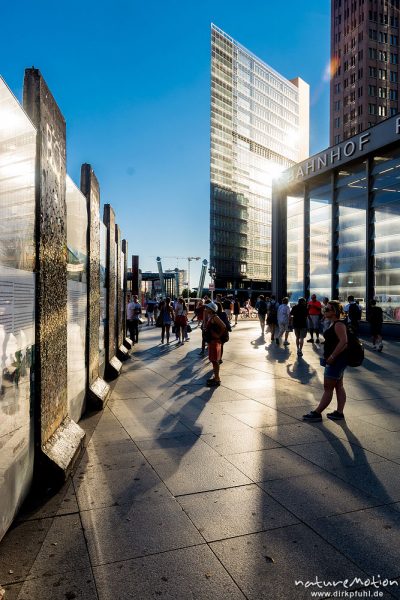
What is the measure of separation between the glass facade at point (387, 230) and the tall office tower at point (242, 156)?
84978 mm

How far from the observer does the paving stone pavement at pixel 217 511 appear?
8.26 feet

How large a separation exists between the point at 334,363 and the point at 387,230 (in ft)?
51.5

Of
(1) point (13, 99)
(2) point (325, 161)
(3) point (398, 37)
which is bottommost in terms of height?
(1) point (13, 99)

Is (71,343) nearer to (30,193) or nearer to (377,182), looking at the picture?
(30,193)

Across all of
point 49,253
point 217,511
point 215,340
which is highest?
point 49,253

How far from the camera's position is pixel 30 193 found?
353cm

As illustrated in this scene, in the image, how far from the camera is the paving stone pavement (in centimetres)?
252

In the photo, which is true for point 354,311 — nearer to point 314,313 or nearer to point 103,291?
point 314,313

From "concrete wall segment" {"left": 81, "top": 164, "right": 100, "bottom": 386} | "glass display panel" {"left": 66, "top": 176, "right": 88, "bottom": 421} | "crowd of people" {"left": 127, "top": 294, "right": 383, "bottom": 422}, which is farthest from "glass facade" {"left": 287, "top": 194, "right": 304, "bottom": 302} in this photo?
"glass display panel" {"left": 66, "top": 176, "right": 88, "bottom": 421}

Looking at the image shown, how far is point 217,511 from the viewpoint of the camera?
3.35 meters

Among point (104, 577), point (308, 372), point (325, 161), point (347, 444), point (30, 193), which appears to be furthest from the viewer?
point (325, 161)

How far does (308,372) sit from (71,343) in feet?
21.1

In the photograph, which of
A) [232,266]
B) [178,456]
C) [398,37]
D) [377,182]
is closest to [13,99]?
[178,456]

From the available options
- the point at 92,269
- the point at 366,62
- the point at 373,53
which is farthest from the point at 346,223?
the point at 373,53
